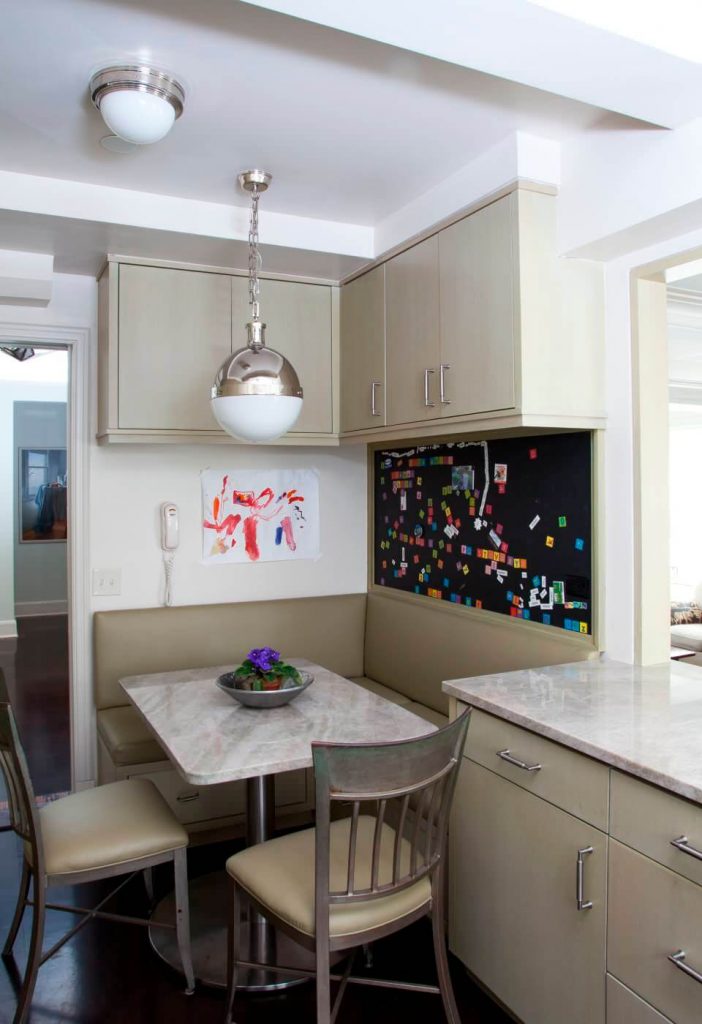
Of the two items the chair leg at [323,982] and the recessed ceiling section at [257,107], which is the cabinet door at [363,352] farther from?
the chair leg at [323,982]

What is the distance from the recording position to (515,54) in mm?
1610

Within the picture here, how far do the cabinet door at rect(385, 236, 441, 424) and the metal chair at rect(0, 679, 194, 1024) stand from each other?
1537mm

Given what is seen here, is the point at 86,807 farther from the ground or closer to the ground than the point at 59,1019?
farther from the ground

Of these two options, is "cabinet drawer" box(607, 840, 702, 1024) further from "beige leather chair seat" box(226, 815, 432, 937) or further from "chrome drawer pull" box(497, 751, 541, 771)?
"beige leather chair seat" box(226, 815, 432, 937)

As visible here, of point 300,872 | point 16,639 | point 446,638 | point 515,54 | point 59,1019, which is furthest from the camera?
point 16,639

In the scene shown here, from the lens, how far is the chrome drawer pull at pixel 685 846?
1378mm

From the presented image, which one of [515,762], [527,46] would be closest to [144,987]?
[515,762]

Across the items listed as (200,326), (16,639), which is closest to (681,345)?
(200,326)

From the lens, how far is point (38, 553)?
8297 mm

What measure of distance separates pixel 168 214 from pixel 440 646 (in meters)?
1.87

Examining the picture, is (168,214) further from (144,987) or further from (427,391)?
(144,987)

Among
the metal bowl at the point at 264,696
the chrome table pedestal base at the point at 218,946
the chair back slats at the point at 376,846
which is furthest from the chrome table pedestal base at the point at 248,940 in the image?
the chair back slats at the point at 376,846

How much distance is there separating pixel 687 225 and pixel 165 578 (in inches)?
93.5

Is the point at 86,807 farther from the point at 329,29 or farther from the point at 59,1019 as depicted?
the point at 329,29
